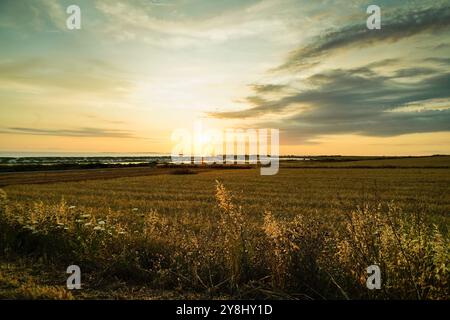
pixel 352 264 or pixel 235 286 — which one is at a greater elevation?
pixel 352 264

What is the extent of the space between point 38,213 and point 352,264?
7424mm

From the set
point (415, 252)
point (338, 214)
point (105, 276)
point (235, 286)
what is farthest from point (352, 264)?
point (338, 214)

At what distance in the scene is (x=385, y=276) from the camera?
453 cm

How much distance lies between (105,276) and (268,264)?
266 cm

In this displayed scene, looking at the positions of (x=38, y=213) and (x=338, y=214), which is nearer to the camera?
(x=38, y=213)

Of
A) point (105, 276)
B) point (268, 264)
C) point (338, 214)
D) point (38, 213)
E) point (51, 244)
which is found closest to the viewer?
point (268, 264)

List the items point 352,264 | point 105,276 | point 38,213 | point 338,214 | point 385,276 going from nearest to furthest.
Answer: point 385,276 → point 352,264 → point 105,276 → point 38,213 → point 338,214
